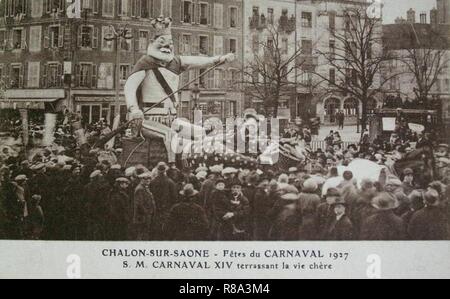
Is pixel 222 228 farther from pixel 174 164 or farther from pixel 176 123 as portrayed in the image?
pixel 176 123

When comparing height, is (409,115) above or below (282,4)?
below

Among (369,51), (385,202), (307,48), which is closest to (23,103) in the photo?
(307,48)

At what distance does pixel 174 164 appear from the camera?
3086mm

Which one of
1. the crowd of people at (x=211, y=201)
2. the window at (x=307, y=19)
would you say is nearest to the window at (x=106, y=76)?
the crowd of people at (x=211, y=201)

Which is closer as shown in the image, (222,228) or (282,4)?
(222,228)

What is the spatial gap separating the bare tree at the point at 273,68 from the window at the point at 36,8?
1.38 m

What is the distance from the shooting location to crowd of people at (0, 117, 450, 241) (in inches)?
118

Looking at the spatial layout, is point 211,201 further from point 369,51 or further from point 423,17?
point 423,17

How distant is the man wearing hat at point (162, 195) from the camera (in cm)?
301

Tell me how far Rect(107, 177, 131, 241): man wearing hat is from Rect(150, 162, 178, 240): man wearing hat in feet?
0.57

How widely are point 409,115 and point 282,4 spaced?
3.60ft

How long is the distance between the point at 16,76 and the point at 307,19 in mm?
1919
